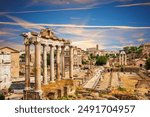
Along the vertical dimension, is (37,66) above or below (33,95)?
above

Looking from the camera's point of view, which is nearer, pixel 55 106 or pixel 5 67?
pixel 55 106

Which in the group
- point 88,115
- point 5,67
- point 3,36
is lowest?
point 88,115

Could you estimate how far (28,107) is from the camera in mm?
8305

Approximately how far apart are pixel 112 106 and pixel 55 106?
5.24ft

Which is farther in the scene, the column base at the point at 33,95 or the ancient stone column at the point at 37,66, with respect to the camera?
the ancient stone column at the point at 37,66

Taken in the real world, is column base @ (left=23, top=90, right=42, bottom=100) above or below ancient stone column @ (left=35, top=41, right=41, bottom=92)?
below

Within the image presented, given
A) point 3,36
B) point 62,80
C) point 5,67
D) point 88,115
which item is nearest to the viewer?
point 88,115

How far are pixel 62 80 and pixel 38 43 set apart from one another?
125 inches

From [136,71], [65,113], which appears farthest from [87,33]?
[136,71]

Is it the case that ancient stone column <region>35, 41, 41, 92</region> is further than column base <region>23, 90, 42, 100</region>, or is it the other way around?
ancient stone column <region>35, 41, 41, 92</region>

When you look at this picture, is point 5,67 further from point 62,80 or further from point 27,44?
point 27,44

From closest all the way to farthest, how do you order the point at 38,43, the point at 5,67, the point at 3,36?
the point at 38,43
the point at 3,36
the point at 5,67

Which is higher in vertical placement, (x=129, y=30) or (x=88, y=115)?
(x=129, y=30)

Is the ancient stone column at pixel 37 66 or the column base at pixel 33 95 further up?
the ancient stone column at pixel 37 66
